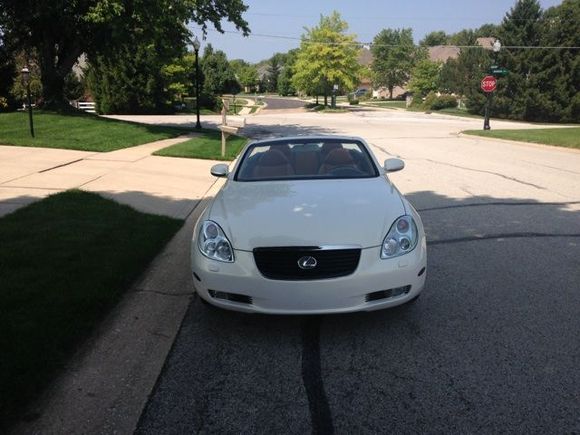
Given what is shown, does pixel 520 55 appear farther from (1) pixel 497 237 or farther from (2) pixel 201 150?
(1) pixel 497 237

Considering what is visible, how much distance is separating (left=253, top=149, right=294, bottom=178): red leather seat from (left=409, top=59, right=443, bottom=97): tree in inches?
2466

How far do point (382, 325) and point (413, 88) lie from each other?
216ft

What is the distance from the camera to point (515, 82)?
41.8 m

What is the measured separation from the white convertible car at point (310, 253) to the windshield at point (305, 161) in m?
0.73

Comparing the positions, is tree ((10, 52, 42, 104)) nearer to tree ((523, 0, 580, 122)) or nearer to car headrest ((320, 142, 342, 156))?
car headrest ((320, 142, 342, 156))

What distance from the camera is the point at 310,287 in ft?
11.3

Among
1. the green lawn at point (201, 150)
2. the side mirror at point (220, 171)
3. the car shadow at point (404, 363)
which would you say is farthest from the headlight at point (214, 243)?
the green lawn at point (201, 150)

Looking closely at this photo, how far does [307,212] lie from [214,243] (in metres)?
0.72

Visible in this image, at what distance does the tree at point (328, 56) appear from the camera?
53031 mm

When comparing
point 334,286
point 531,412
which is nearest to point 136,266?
point 334,286

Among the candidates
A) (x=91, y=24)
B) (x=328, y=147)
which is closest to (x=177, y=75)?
(x=91, y=24)

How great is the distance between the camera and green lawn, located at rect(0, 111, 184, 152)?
48.7 feet

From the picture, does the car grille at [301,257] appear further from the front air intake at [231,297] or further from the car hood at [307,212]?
the front air intake at [231,297]

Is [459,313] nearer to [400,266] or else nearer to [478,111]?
[400,266]
